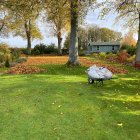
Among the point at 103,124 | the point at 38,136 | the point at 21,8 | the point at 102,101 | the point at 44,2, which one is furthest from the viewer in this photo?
the point at 21,8

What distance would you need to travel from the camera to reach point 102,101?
43.6 ft

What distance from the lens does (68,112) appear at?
1154 cm

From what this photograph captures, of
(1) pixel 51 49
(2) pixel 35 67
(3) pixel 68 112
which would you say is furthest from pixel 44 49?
(3) pixel 68 112

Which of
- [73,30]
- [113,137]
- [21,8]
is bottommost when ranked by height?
[113,137]

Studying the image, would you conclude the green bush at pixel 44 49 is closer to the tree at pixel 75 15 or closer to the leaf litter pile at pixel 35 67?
the leaf litter pile at pixel 35 67

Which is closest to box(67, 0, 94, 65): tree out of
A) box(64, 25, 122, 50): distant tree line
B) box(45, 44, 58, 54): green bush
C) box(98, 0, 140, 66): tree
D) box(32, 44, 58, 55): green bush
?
box(98, 0, 140, 66): tree

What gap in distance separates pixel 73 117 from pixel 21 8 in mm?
18894

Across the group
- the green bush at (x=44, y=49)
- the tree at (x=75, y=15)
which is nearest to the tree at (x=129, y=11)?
the tree at (x=75, y=15)

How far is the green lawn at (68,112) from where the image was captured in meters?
9.49

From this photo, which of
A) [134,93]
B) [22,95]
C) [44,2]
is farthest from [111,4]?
[22,95]

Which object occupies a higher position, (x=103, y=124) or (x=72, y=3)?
(x=72, y=3)

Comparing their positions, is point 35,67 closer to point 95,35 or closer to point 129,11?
point 129,11

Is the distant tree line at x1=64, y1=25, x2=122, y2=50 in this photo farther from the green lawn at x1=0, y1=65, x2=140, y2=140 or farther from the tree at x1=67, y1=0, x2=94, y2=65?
the green lawn at x1=0, y1=65, x2=140, y2=140

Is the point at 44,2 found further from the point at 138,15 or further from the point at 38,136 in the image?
the point at 38,136
